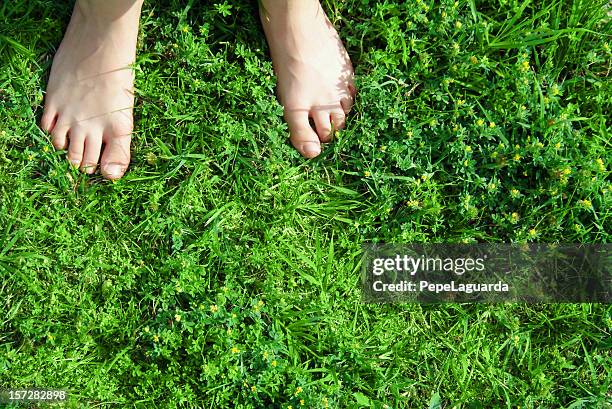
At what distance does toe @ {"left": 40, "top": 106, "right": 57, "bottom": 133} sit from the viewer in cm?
282

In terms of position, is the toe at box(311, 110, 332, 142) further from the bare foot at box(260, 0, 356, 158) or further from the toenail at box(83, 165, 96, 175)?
the toenail at box(83, 165, 96, 175)

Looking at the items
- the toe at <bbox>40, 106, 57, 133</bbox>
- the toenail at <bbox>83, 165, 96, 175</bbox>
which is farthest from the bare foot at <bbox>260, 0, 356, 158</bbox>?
the toe at <bbox>40, 106, 57, 133</bbox>

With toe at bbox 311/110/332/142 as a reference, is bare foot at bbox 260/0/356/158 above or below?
above

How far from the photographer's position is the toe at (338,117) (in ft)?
9.37

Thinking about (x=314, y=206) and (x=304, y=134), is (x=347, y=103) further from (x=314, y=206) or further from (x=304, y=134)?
(x=314, y=206)

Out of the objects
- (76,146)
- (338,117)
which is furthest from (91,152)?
(338,117)

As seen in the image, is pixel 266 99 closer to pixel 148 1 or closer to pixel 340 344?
pixel 148 1

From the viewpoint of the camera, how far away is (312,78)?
111 inches

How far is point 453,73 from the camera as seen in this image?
9.34ft

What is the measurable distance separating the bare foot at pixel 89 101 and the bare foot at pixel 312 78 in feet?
2.06

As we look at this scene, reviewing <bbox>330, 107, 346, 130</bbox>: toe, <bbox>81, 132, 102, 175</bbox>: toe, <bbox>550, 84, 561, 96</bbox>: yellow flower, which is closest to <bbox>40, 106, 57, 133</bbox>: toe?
<bbox>81, 132, 102, 175</bbox>: toe

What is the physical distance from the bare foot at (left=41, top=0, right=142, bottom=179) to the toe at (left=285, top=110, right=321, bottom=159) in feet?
2.31

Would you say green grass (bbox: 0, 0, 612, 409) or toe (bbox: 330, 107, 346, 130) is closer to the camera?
green grass (bbox: 0, 0, 612, 409)

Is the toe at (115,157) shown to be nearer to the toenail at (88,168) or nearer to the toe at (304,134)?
the toenail at (88,168)
